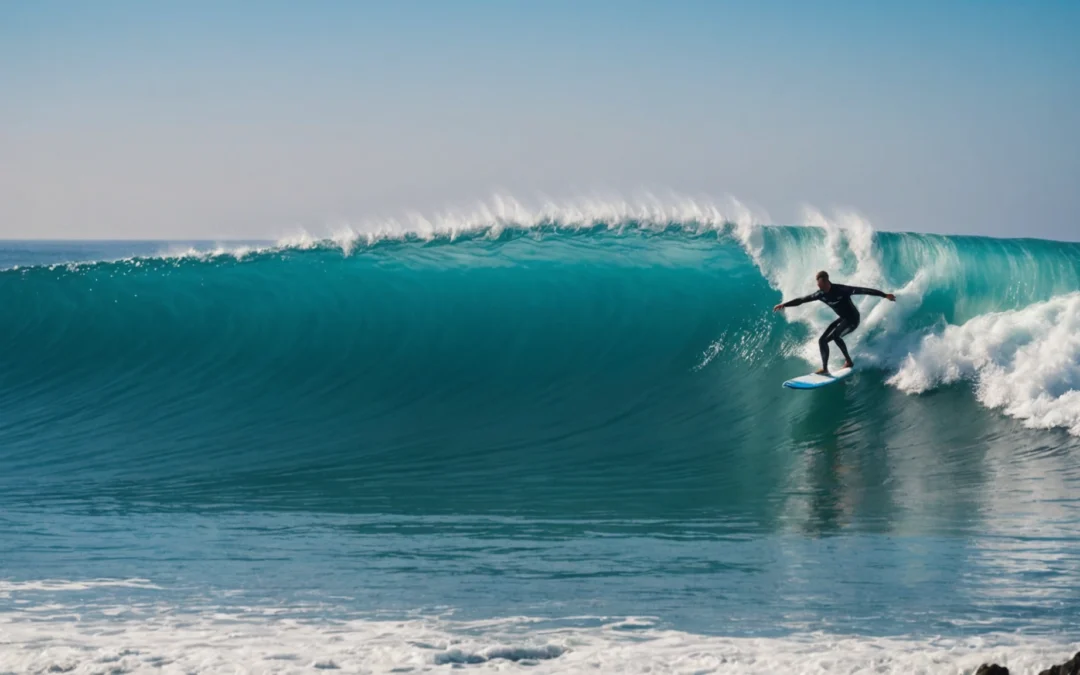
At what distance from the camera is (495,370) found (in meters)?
12.1

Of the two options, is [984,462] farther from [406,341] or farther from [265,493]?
[406,341]

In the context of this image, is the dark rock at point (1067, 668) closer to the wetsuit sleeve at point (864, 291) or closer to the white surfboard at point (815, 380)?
the wetsuit sleeve at point (864, 291)

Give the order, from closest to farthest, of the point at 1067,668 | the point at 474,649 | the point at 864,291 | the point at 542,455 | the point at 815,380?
the point at 1067,668, the point at 474,649, the point at 542,455, the point at 864,291, the point at 815,380

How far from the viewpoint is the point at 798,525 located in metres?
6.73

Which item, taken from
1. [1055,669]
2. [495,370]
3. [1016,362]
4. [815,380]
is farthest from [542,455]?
[1055,669]

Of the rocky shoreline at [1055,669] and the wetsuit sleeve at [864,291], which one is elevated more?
the wetsuit sleeve at [864,291]

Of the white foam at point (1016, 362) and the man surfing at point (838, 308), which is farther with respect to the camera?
the man surfing at point (838, 308)

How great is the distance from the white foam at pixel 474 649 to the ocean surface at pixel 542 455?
0.02m

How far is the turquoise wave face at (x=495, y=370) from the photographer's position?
841 cm

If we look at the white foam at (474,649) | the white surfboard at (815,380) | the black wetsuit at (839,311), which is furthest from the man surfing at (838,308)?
the white foam at (474,649)

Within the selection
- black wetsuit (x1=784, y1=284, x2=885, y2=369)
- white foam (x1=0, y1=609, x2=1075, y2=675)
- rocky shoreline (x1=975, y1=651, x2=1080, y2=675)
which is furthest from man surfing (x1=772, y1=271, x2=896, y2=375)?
rocky shoreline (x1=975, y1=651, x2=1080, y2=675)

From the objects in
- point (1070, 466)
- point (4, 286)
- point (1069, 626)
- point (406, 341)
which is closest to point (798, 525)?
point (1069, 626)

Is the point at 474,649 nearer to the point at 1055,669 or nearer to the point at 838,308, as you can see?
the point at 1055,669

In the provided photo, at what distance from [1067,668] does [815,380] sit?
654cm
